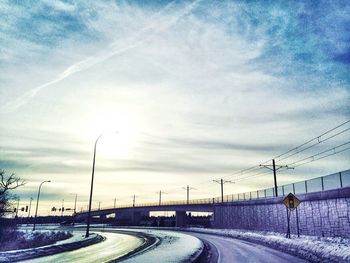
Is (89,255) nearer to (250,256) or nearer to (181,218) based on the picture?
(250,256)

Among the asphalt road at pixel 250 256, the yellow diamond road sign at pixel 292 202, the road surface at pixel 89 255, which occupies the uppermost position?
the yellow diamond road sign at pixel 292 202

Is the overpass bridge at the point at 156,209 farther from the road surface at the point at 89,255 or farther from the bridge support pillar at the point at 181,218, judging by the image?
the road surface at the point at 89,255

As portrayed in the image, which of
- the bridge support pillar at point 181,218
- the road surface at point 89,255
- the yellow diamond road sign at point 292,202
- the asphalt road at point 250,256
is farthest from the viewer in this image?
the bridge support pillar at point 181,218

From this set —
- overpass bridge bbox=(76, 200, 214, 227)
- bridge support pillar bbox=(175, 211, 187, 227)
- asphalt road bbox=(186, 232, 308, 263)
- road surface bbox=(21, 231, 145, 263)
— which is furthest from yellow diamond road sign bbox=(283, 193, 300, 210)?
bridge support pillar bbox=(175, 211, 187, 227)

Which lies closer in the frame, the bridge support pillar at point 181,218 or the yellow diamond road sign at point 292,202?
the yellow diamond road sign at point 292,202

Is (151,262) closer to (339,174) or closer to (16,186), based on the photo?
(339,174)

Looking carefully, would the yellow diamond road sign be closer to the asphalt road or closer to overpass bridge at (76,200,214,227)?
the asphalt road

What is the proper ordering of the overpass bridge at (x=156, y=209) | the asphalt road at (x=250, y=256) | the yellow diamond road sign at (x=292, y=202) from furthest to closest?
the overpass bridge at (x=156, y=209) → the yellow diamond road sign at (x=292, y=202) → the asphalt road at (x=250, y=256)

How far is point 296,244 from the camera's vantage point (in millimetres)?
21281

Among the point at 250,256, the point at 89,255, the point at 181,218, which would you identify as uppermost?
the point at 181,218

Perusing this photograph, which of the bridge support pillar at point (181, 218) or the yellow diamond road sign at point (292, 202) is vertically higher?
the yellow diamond road sign at point (292, 202)

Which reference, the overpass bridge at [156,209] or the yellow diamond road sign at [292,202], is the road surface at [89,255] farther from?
the overpass bridge at [156,209]

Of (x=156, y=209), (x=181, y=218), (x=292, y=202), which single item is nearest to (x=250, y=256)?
(x=292, y=202)

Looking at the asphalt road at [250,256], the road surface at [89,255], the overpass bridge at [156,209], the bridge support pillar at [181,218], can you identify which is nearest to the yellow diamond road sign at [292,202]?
the asphalt road at [250,256]
